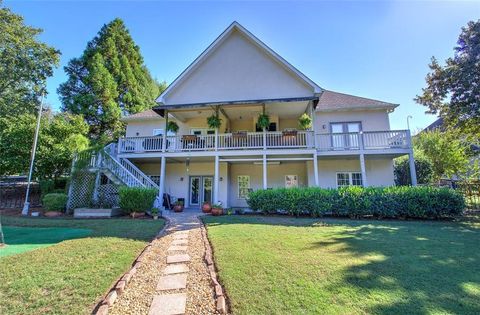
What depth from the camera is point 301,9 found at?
12.1m

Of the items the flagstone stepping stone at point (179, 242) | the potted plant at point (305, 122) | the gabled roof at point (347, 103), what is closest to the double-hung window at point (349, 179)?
the potted plant at point (305, 122)

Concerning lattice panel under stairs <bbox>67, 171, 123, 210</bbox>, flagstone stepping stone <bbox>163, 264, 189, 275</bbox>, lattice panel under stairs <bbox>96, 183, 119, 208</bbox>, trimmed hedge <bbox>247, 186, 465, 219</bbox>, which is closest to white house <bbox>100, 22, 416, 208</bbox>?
lattice panel under stairs <bbox>96, 183, 119, 208</bbox>

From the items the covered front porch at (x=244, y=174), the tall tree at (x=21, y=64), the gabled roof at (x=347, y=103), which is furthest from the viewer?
the tall tree at (x=21, y=64)

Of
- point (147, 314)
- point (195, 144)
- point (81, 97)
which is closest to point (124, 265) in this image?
point (147, 314)

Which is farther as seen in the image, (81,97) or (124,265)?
(81,97)

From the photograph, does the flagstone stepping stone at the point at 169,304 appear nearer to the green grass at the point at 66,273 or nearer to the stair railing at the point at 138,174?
the green grass at the point at 66,273

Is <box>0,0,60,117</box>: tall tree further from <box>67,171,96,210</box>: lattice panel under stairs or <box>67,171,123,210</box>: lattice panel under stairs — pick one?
<box>67,171,123,210</box>: lattice panel under stairs

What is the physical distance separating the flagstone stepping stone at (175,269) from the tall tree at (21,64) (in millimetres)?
23003

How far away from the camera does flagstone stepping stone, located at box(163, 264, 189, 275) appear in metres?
4.80

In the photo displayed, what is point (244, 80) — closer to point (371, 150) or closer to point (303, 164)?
point (303, 164)

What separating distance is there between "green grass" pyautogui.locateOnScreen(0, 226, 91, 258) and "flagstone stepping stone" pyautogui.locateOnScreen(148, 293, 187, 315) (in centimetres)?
466

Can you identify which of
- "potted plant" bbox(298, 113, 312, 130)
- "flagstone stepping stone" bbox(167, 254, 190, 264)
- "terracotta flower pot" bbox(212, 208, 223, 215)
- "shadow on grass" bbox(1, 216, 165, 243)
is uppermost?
"potted plant" bbox(298, 113, 312, 130)

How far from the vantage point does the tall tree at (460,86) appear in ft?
40.7

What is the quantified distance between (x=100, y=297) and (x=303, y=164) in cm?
1423
